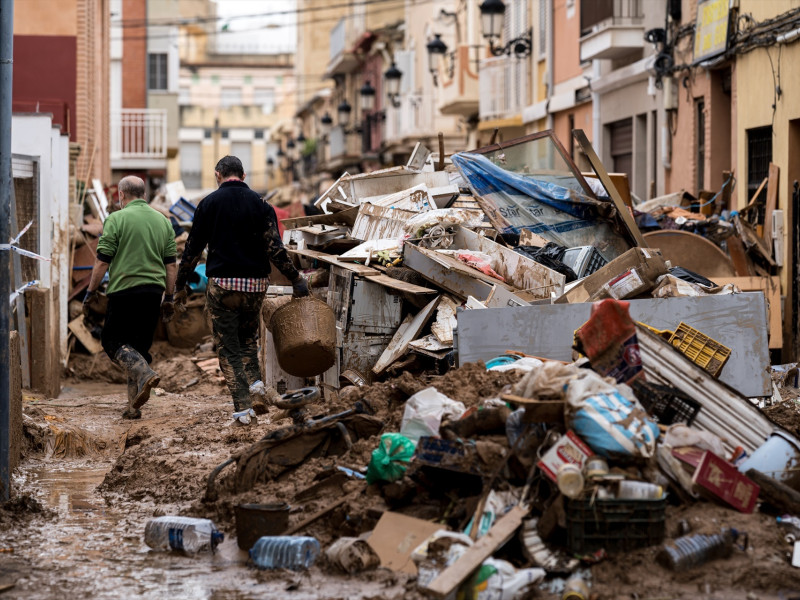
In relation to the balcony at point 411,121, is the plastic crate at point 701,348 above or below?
below

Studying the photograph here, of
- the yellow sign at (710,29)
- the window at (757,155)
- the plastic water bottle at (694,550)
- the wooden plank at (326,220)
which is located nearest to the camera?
the plastic water bottle at (694,550)

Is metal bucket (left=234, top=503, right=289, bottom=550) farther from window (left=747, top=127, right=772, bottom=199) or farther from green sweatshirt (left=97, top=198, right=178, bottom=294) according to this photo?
window (left=747, top=127, right=772, bottom=199)

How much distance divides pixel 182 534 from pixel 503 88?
23.0 m

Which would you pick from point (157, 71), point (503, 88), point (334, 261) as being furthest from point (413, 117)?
point (334, 261)

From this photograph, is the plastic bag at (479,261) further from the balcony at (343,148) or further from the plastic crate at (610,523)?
the balcony at (343,148)

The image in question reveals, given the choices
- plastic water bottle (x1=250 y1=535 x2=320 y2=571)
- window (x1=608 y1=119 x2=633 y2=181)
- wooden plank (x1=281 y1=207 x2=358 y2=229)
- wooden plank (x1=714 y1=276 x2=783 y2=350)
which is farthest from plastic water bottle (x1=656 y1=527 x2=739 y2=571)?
window (x1=608 y1=119 x2=633 y2=181)

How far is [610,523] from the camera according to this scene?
503cm

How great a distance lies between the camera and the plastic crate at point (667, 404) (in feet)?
20.0

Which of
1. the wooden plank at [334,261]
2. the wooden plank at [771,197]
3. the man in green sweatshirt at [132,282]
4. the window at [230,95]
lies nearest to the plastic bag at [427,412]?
the wooden plank at [334,261]

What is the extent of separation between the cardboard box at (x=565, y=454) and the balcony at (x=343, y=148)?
148 feet

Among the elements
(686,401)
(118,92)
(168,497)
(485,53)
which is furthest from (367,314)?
(118,92)

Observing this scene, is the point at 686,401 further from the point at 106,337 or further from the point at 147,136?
the point at 147,136

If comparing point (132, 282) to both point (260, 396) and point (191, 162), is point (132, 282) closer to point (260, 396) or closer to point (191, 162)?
point (260, 396)

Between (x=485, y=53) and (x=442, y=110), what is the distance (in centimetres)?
232
